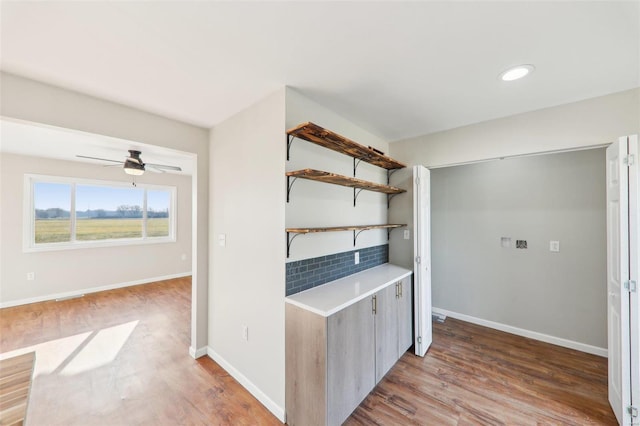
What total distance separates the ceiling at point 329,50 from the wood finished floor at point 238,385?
2587 mm

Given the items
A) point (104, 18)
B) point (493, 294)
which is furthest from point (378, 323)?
point (104, 18)

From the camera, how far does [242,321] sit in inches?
86.6

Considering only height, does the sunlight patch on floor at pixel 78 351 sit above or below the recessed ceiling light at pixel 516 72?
below

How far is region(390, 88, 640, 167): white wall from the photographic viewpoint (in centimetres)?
191

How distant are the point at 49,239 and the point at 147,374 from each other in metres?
4.09

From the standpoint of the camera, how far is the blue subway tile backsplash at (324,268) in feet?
6.21

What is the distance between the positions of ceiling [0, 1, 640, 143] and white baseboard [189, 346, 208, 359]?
2.58 metres

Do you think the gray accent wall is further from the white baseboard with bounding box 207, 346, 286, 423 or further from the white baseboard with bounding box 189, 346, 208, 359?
the white baseboard with bounding box 189, 346, 208, 359

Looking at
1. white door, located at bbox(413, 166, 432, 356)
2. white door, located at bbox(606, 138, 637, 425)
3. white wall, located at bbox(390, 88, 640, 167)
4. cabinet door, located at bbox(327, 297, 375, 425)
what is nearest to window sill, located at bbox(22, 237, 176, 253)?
cabinet door, located at bbox(327, 297, 375, 425)

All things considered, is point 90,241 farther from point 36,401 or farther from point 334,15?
point 334,15

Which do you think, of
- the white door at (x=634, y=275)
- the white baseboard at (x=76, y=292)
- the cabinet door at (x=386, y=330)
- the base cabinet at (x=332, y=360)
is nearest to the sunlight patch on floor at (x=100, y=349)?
the white baseboard at (x=76, y=292)

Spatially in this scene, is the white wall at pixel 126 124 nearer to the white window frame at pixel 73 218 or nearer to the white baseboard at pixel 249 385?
the white baseboard at pixel 249 385

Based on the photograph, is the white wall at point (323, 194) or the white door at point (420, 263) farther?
the white door at point (420, 263)

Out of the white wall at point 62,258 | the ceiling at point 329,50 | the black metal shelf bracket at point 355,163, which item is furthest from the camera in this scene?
the white wall at point 62,258
